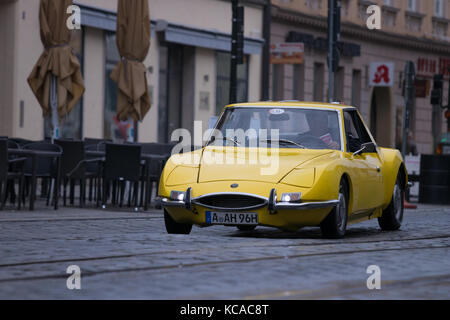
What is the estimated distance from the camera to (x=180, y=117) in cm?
3294

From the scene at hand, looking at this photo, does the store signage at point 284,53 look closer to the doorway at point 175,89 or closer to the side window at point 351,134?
the doorway at point 175,89

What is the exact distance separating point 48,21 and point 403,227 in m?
7.63

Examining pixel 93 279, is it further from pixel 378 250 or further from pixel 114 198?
pixel 114 198

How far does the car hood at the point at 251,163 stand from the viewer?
1171cm

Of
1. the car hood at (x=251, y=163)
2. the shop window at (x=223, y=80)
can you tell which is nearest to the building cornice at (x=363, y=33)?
the shop window at (x=223, y=80)

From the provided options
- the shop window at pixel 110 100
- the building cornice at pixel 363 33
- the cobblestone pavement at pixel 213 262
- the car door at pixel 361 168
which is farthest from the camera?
the building cornice at pixel 363 33

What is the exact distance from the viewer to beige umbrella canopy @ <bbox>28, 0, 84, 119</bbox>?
19.6 meters

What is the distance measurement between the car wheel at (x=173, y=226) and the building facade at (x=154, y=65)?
13.8 meters

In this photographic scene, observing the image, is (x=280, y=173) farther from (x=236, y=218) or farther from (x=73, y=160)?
(x=73, y=160)

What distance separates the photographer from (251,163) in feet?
39.2

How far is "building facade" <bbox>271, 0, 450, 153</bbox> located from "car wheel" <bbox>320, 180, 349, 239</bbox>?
1897cm

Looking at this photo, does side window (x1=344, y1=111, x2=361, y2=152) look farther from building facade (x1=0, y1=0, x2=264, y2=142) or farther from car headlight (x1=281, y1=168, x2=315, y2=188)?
building facade (x1=0, y1=0, x2=264, y2=142)

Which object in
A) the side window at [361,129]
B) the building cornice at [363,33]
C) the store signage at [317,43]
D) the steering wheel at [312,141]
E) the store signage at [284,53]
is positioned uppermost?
the building cornice at [363,33]

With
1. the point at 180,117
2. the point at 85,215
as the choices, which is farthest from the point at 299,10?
the point at 85,215
